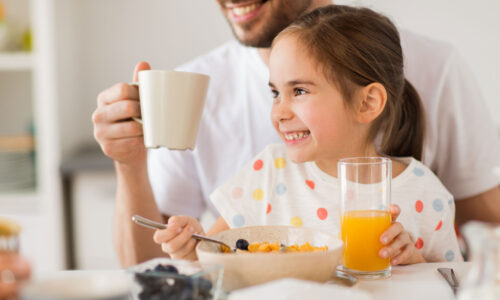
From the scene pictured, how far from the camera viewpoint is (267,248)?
2.86 feet

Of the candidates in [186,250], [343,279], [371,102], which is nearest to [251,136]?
[371,102]

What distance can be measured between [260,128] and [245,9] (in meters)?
0.34

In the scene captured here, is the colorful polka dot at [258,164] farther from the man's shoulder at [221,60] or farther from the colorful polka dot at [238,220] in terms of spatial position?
the man's shoulder at [221,60]

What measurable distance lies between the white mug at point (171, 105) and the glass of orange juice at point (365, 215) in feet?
0.99

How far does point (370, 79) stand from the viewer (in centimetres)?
127

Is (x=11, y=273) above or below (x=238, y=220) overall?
above

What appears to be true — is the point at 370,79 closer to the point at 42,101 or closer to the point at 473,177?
the point at 473,177

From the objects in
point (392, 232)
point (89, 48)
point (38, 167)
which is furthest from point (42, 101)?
point (392, 232)

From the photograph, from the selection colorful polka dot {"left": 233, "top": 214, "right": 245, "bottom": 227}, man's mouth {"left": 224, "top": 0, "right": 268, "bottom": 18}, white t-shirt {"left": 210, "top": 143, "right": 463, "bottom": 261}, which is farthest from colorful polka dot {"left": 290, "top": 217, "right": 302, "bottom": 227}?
man's mouth {"left": 224, "top": 0, "right": 268, "bottom": 18}

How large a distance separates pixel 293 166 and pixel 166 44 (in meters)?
1.87

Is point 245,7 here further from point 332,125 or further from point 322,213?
point 322,213

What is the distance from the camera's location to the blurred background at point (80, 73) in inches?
104

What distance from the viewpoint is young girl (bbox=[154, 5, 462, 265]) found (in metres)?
1.23

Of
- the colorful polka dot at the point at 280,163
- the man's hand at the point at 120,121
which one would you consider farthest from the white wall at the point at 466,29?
the man's hand at the point at 120,121
